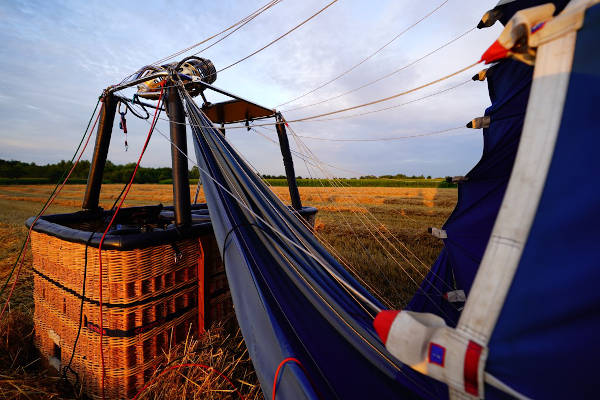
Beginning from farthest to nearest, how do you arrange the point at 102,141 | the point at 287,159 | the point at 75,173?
the point at 75,173 < the point at 287,159 < the point at 102,141

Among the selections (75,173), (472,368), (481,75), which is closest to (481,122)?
(481,75)

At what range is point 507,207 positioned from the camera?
2.40ft

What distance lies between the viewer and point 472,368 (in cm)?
70

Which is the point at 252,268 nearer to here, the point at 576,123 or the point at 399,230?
the point at 576,123

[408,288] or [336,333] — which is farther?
[408,288]

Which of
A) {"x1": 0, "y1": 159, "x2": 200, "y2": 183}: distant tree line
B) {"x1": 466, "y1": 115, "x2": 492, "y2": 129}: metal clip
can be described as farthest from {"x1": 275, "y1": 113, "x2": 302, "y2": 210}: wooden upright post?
{"x1": 0, "y1": 159, "x2": 200, "y2": 183}: distant tree line

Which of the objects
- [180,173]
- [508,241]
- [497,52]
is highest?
[497,52]

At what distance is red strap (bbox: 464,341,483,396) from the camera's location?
696mm

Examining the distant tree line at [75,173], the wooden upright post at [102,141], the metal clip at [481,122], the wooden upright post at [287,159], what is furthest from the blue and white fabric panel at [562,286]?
the distant tree line at [75,173]

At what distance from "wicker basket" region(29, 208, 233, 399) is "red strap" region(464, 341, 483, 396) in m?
1.87

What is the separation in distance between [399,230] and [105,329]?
7190 mm

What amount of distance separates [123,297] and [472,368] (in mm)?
1998

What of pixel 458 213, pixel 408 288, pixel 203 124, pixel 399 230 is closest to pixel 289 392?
pixel 203 124

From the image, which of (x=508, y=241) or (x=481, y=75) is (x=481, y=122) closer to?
(x=481, y=75)
